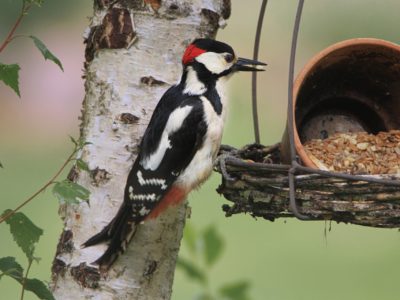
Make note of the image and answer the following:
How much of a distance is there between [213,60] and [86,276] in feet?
2.37

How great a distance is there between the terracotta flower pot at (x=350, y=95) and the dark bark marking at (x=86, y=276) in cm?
63

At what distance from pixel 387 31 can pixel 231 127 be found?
2300mm

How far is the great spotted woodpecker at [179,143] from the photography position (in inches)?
112

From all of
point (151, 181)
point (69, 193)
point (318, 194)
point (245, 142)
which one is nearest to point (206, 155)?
point (151, 181)

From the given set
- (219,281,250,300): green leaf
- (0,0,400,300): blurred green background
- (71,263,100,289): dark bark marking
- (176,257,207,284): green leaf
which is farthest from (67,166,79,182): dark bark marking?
(0,0,400,300): blurred green background

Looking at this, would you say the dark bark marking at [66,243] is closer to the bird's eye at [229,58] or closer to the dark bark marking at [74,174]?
the dark bark marking at [74,174]

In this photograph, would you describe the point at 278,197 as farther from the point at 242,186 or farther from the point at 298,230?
the point at 298,230

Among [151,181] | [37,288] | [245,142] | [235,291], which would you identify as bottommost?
[37,288]

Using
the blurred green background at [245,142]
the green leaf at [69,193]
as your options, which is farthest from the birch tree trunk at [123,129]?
the blurred green background at [245,142]

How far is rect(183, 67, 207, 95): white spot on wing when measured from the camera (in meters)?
3.03

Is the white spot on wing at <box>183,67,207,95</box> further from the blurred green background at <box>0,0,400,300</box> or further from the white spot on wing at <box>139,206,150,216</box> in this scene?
the blurred green background at <box>0,0,400,300</box>

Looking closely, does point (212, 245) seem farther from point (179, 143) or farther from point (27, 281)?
point (27, 281)

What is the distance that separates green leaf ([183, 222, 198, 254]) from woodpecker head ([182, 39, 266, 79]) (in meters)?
0.44

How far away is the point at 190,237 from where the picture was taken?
9.82 ft
